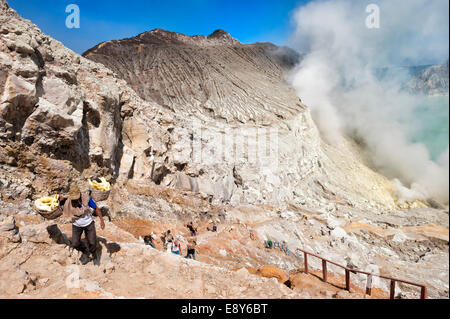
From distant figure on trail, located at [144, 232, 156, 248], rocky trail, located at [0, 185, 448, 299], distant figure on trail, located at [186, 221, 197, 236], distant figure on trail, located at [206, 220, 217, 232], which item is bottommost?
distant figure on trail, located at [206, 220, 217, 232]

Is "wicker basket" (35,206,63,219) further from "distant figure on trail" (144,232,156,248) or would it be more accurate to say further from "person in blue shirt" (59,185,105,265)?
"distant figure on trail" (144,232,156,248)

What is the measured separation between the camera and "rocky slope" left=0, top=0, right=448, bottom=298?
4.47m

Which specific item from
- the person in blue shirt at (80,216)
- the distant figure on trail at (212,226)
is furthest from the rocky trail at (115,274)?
the distant figure on trail at (212,226)

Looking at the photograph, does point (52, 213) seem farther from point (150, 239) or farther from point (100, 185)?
point (150, 239)

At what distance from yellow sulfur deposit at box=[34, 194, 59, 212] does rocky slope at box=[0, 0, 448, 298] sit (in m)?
0.55

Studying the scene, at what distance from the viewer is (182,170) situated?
17375 mm

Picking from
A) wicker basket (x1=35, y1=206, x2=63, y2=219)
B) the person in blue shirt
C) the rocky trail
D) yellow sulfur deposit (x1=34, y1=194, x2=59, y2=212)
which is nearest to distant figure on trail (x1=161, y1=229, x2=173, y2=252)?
the rocky trail

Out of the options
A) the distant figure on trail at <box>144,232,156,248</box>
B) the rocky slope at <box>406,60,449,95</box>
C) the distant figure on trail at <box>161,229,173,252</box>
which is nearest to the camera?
the distant figure on trail at <box>144,232,156,248</box>

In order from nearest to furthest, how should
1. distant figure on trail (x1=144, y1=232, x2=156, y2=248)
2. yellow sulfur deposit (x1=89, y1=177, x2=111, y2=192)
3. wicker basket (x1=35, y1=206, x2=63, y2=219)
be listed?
wicker basket (x1=35, y1=206, x2=63, y2=219)
yellow sulfur deposit (x1=89, y1=177, x2=111, y2=192)
distant figure on trail (x1=144, y1=232, x2=156, y2=248)

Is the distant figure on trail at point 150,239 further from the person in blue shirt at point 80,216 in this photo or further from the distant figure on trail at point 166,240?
the person in blue shirt at point 80,216

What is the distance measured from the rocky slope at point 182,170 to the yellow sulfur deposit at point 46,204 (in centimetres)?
55

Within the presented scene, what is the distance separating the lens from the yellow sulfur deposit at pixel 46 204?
373 centimetres
